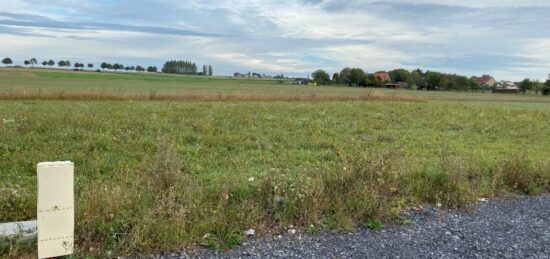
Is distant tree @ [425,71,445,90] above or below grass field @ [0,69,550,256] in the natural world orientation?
above

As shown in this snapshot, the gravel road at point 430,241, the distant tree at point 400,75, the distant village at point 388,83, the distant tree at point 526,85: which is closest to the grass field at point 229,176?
the gravel road at point 430,241

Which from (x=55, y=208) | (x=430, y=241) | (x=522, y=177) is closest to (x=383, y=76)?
(x=522, y=177)

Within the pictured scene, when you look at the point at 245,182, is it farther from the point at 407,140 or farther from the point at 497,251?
the point at 407,140

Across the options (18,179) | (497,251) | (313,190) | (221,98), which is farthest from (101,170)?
(221,98)

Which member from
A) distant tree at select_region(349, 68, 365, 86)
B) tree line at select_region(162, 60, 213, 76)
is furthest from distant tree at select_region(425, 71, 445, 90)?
tree line at select_region(162, 60, 213, 76)

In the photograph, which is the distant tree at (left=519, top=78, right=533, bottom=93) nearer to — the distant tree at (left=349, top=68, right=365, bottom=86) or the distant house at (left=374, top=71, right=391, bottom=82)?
the distant house at (left=374, top=71, right=391, bottom=82)

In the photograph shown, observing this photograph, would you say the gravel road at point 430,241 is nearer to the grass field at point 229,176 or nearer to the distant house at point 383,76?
the grass field at point 229,176

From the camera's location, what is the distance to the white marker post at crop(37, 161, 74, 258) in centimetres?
320

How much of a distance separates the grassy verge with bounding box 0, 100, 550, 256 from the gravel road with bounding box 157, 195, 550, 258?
0.73 ft

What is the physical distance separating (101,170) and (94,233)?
3.26m

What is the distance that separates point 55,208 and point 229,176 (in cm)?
316

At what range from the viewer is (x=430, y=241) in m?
4.18

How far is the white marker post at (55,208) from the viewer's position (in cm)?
320

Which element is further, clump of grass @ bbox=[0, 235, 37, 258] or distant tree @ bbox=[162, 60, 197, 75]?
distant tree @ bbox=[162, 60, 197, 75]
